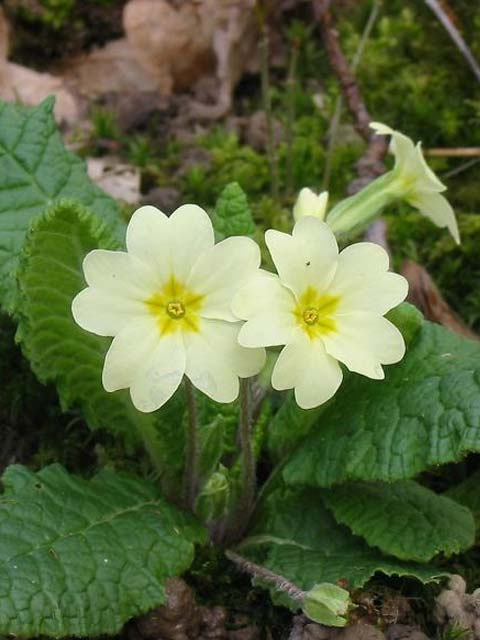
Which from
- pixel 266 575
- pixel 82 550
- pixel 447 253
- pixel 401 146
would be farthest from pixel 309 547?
pixel 447 253

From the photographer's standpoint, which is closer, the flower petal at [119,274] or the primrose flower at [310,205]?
the flower petal at [119,274]

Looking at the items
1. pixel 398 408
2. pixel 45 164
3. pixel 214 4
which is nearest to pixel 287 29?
pixel 214 4

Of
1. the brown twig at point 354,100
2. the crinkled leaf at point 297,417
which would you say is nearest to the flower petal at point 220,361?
the crinkled leaf at point 297,417

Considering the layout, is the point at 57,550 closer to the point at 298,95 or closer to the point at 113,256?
the point at 113,256

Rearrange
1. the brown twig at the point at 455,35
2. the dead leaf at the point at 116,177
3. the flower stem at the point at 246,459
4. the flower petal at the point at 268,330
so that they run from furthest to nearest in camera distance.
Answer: the brown twig at the point at 455,35, the dead leaf at the point at 116,177, the flower stem at the point at 246,459, the flower petal at the point at 268,330

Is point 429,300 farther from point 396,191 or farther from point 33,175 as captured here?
point 33,175

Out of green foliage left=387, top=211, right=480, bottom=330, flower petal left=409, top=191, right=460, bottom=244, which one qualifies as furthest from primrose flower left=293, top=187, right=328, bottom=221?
green foliage left=387, top=211, right=480, bottom=330

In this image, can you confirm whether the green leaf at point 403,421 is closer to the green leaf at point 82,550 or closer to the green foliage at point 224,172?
the green leaf at point 82,550
